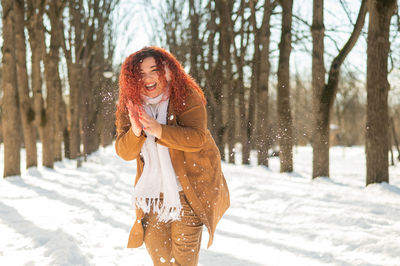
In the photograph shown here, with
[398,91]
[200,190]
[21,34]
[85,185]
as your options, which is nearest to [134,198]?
[200,190]

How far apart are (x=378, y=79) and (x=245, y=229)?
13.9ft

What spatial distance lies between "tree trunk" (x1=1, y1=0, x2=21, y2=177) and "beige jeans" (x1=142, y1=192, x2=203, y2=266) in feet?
25.2

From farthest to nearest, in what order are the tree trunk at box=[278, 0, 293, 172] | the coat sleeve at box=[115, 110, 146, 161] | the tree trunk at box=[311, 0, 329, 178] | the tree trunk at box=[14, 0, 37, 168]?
the tree trunk at box=[278, 0, 293, 172] → the tree trunk at box=[14, 0, 37, 168] → the tree trunk at box=[311, 0, 329, 178] → the coat sleeve at box=[115, 110, 146, 161]

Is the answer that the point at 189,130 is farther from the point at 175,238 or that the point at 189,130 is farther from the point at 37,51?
the point at 37,51

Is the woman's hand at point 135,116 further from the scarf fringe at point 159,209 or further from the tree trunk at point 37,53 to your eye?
the tree trunk at point 37,53

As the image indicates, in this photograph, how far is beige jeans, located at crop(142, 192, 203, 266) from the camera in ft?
6.97

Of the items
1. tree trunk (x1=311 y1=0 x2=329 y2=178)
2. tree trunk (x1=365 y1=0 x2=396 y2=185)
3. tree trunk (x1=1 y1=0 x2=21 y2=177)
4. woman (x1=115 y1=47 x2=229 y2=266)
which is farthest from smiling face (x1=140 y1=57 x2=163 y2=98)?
tree trunk (x1=1 y1=0 x2=21 y2=177)

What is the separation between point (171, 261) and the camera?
2.19m

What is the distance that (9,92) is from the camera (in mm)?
8742

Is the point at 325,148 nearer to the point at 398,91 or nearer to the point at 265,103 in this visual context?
the point at 265,103

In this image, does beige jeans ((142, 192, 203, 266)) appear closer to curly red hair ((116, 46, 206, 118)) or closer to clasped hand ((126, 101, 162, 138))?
clasped hand ((126, 101, 162, 138))

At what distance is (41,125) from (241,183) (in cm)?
649

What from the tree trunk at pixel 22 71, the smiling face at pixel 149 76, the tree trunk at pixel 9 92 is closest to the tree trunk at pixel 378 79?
the smiling face at pixel 149 76

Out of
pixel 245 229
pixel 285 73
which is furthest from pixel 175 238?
pixel 285 73
